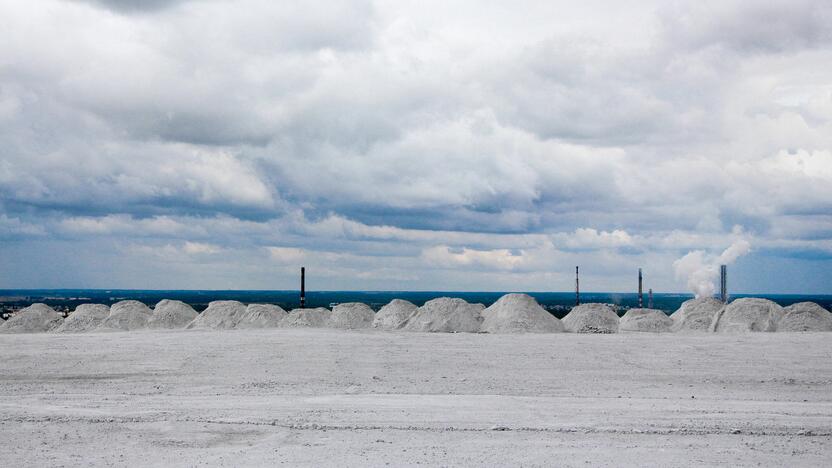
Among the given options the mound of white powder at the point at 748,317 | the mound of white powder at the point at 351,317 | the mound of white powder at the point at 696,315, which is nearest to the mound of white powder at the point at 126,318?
the mound of white powder at the point at 351,317

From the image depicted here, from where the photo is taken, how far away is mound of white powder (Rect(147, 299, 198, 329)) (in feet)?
137

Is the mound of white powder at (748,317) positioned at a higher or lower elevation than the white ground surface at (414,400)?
higher

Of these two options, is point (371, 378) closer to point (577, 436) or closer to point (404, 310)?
point (577, 436)

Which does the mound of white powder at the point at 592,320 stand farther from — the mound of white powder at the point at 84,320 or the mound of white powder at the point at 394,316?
the mound of white powder at the point at 84,320

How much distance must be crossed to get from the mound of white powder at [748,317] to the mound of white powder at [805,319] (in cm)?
32

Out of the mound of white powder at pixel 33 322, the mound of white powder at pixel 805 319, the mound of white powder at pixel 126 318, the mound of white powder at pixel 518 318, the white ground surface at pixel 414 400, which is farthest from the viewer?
the mound of white powder at pixel 33 322

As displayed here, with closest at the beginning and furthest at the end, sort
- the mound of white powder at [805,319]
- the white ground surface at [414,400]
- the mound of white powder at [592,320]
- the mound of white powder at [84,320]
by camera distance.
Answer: the white ground surface at [414,400], the mound of white powder at [805,319], the mound of white powder at [592,320], the mound of white powder at [84,320]

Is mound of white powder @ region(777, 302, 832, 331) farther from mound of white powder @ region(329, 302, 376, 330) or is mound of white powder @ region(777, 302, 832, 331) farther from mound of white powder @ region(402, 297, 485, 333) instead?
mound of white powder @ region(329, 302, 376, 330)

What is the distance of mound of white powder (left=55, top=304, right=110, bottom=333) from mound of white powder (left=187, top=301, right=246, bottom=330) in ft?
18.4

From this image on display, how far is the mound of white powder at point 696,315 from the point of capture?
126 feet

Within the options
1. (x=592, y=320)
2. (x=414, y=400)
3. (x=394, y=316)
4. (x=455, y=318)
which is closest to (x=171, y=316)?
(x=394, y=316)

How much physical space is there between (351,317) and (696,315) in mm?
17555

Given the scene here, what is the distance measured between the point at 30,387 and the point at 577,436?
1384 centimetres

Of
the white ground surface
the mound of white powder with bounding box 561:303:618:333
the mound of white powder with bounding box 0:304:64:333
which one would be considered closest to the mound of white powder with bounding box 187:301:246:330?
the mound of white powder with bounding box 0:304:64:333
